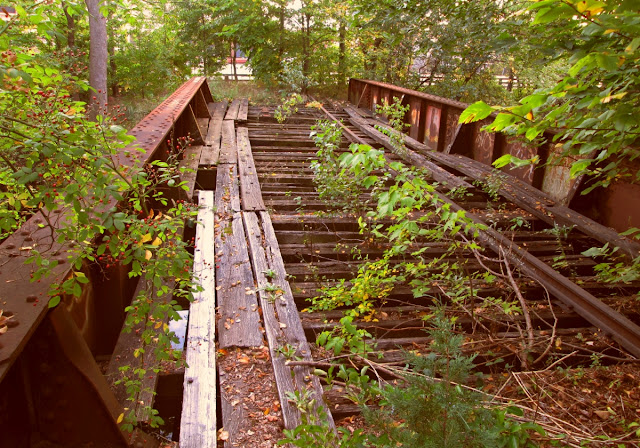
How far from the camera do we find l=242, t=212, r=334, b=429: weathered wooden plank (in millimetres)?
2523

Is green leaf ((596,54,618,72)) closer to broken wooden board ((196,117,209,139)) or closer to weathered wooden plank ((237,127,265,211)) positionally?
weathered wooden plank ((237,127,265,211))

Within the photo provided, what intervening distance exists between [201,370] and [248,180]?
12.7 feet

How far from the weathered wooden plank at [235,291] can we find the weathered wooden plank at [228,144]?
8.76 ft

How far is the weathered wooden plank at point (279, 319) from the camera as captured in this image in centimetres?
252

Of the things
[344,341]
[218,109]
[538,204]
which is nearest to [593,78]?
[344,341]

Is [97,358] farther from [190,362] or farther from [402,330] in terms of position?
[402,330]

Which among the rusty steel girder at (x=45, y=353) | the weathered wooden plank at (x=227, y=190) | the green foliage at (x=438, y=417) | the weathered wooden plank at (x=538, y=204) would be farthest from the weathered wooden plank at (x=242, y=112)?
the green foliage at (x=438, y=417)

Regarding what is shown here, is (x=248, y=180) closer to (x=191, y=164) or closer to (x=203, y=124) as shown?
(x=191, y=164)

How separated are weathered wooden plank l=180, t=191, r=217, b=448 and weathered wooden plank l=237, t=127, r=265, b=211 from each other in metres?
1.51

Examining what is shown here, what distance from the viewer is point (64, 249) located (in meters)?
2.33

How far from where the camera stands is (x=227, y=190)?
234 inches

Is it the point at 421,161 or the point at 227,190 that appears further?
the point at 421,161

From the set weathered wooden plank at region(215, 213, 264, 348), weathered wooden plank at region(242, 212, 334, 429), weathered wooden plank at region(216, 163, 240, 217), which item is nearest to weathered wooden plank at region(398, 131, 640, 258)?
weathered wooden plank at region(242, 212, 334, 429)

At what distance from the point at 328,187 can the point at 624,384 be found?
11.6 ft
